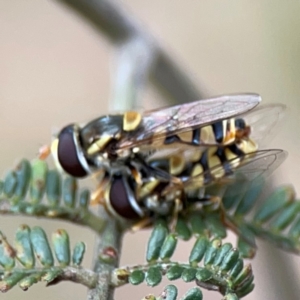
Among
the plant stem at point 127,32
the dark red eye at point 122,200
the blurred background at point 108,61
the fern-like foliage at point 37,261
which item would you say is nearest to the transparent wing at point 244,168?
the dark red eye at point 122,200

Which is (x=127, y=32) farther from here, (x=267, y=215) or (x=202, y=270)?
(x=202, y=270)

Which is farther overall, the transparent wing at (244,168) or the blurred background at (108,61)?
the blurred background at (108,61)

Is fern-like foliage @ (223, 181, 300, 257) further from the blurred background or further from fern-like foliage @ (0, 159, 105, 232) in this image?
the blurred background

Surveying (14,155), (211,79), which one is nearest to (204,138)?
(14,155)

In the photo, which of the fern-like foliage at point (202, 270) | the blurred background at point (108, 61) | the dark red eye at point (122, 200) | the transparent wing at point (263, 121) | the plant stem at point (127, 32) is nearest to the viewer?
the fern-like foliage at point (202, 270)

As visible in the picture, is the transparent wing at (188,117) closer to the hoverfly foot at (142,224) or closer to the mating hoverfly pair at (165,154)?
the mating hoverfly pair at (165,154)

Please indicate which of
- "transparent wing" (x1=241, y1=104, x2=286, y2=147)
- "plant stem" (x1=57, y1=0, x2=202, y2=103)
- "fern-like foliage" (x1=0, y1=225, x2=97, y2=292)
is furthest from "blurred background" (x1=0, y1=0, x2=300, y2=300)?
"fern-like foliage" (x1=0, y1=225, x2=97, y2=292)
